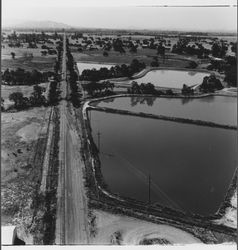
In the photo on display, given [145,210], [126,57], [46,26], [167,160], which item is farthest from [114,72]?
[145,210]

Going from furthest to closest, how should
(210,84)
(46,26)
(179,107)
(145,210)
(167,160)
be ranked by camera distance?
(179,107), (210,84), (167,160), (46,26), (145,210)

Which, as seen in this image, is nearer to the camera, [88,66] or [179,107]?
[88,66]

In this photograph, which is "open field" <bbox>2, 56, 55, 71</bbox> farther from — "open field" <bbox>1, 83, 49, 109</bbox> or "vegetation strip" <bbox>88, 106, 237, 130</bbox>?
"vegetation strip" <bbox>88, 106, 237, 130</bbox>

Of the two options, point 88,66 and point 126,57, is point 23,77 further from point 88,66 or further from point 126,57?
point 126,57


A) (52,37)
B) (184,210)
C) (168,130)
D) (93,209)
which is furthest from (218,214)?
(52,37)

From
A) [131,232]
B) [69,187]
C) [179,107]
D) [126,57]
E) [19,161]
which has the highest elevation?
[126,57]

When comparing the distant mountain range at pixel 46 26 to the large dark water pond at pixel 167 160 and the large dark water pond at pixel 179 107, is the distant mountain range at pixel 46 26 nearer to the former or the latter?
the large dark water pond at pixel 179 107

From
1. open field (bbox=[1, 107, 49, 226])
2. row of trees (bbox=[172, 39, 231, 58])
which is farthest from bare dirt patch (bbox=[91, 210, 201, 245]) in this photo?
row of trees (bbox=[172, 39, 231, 58])
